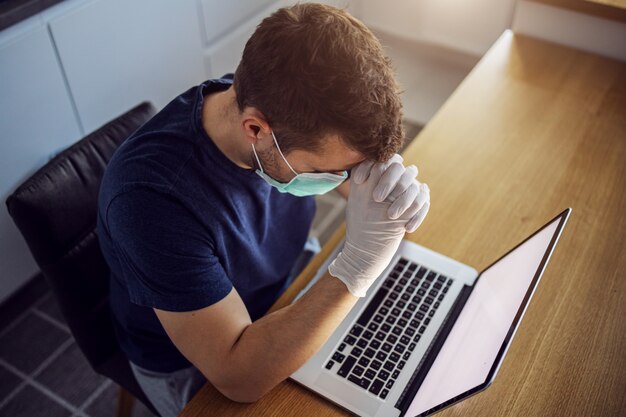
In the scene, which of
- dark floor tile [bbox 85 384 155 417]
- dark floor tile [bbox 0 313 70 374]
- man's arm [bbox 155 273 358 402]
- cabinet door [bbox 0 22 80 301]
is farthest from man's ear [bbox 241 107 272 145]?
dark floor tile [bbox 0 313 70 374]

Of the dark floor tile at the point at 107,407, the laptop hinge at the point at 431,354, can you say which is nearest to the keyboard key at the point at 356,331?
the laptop hinge at the point at 431,354

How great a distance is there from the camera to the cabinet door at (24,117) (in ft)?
5.34

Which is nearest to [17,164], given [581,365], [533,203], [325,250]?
[325,250]

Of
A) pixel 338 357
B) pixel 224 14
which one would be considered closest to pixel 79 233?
pixel 338 357

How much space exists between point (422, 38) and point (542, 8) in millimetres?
863

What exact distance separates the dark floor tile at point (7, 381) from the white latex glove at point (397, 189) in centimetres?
138

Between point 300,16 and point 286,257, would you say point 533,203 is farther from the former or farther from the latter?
point 300,16

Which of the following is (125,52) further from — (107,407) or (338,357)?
(338,357)

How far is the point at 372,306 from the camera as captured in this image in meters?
1.09

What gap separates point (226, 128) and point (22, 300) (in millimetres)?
1392

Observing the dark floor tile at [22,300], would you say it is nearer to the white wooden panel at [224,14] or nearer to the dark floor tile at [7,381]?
the dark floor tile at [7,381]

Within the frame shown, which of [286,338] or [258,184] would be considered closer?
[286,338]

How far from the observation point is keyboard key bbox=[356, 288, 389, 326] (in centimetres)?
107

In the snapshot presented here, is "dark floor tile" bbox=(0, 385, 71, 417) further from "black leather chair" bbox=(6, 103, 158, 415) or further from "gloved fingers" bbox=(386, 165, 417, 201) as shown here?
"gloved fingers" bbox=(386, 165, 417, 201)
